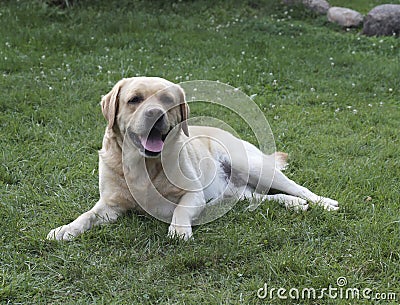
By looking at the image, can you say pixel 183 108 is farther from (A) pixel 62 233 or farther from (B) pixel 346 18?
(B) pixel 346 18

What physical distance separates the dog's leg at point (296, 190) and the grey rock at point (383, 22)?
6.32 meters

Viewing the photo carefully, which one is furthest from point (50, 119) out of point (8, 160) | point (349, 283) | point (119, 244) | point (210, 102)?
point (349, 283)

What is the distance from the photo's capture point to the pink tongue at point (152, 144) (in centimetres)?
361

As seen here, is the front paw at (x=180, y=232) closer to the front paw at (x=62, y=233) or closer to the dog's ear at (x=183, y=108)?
the front paw at (x=62, y=233)

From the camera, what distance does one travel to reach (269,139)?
17.7 feet

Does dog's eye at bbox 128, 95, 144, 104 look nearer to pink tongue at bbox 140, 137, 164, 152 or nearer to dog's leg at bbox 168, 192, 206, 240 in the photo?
pink tongue at bbox 140, 137, 164, 152

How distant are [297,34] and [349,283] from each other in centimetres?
719

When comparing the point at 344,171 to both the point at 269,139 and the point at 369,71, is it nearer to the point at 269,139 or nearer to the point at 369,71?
the point at 269,139

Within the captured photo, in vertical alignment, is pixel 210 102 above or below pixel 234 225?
below

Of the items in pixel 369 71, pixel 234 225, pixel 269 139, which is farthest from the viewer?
pixel 369 71

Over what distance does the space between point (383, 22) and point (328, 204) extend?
677 centimetres

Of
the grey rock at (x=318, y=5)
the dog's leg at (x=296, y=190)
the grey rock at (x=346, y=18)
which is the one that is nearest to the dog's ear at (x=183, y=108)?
the dog's leg at (x=296, y=190)

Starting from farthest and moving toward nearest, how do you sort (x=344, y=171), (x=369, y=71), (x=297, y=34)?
(x=297, y=34) → (x=369, y=71) → (x=344, y=171)

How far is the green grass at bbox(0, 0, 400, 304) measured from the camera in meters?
3.18
